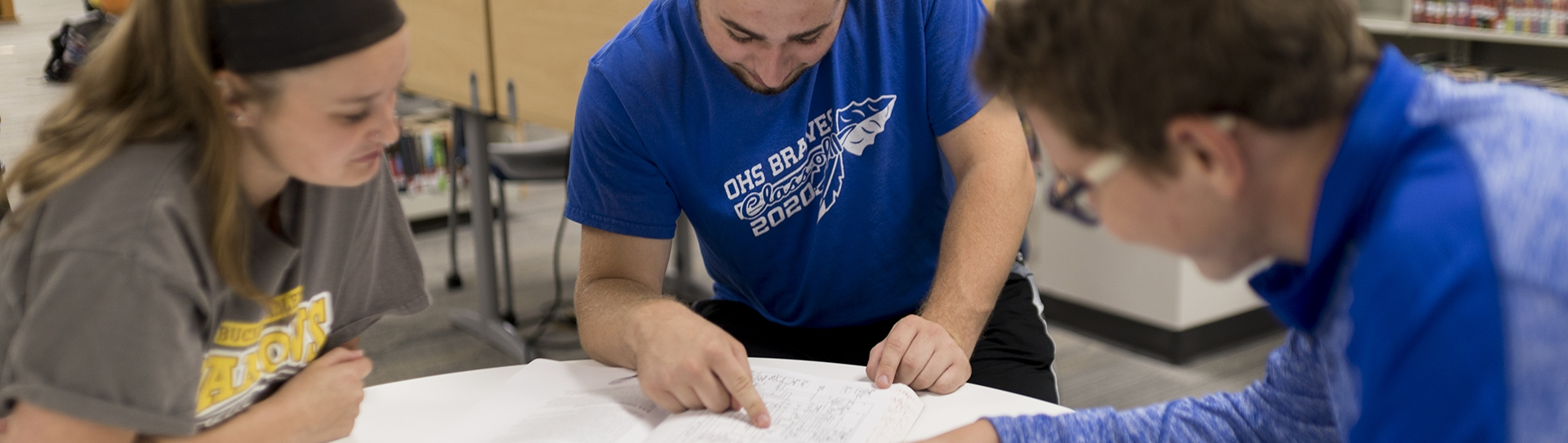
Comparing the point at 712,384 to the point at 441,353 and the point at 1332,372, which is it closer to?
the point at 1332,372

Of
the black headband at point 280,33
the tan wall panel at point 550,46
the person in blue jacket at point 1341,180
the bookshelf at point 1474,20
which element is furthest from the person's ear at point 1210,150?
the bookshelf at point 1474,20

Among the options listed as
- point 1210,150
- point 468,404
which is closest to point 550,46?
point 468,404

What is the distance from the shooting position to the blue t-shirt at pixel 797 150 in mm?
1400

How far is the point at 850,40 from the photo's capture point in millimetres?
1437

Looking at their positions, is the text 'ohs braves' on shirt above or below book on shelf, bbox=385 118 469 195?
above

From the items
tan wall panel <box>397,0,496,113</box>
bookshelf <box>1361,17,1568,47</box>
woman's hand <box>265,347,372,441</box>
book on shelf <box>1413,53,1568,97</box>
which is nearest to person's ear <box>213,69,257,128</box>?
woman's hand <box>265,347,372,441</box>

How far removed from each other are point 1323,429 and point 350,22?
2.72ft

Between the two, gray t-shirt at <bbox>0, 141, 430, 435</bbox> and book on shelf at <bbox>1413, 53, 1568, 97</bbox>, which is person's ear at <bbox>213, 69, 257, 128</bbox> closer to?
gray t-shirt at <bbox>0, 141, 430, 435</bbox>

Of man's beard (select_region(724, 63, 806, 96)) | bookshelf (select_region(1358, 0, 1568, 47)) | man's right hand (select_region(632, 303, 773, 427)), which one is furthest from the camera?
bookshelf (select_region(1358, 0, 1568, 47))

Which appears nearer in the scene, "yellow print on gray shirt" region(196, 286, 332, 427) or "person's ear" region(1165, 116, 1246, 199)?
"person's ear" region(1165, 116, 1246, 199)

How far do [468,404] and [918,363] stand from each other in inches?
18.1

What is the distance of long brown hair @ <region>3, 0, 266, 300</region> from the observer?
0.84 metres

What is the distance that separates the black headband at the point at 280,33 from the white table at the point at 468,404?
15.2 inches

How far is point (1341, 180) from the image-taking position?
60cm
